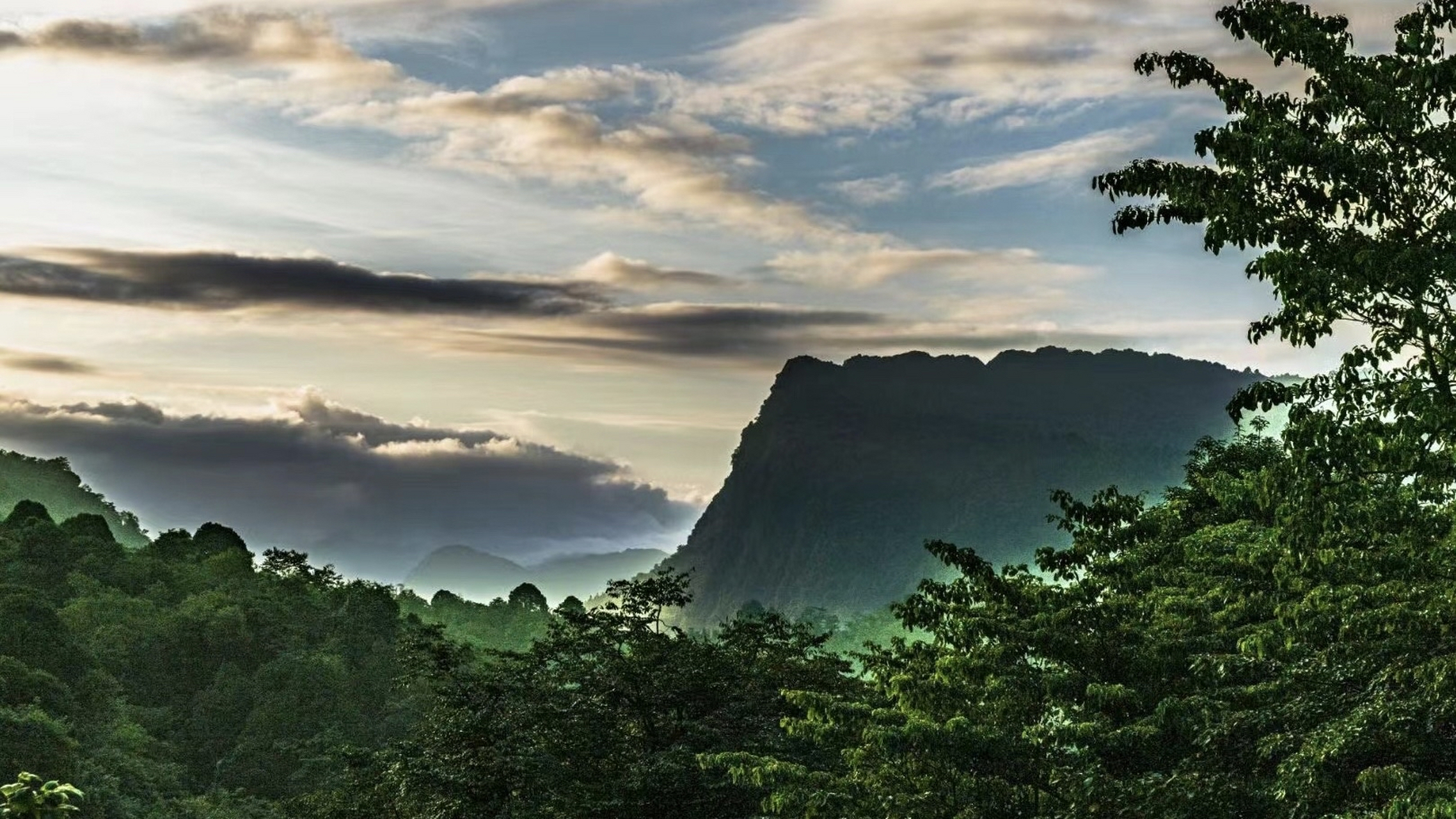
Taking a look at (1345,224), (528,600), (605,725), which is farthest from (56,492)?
(1345,224)

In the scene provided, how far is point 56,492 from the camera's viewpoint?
586ft

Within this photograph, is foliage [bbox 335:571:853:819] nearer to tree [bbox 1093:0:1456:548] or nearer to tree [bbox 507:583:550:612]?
A: tree [bbox 1093:0:1456:548]

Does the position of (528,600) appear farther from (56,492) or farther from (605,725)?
(605,725)

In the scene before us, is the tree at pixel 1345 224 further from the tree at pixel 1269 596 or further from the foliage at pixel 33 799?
the foliage at pixel 33 799

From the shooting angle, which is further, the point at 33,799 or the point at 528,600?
the point at 528,600

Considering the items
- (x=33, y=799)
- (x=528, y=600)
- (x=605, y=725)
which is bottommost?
(x=528, y=600)

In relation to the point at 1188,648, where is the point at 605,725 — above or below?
below

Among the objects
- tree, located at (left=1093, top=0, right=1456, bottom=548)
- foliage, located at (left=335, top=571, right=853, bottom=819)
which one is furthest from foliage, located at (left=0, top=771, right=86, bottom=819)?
foliage, located at (left=335, top=571, right=853, bottom=819)

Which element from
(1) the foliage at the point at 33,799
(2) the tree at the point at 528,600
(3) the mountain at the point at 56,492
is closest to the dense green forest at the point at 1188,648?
(1) the foliage at the point at 33,799

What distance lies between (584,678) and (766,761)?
601 inches

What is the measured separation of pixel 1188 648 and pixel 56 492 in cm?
18572

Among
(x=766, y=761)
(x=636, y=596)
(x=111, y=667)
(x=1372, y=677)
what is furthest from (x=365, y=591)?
(x=1372, y=677)

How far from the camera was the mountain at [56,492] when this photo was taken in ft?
561

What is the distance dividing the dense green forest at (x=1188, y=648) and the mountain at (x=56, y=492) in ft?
484
